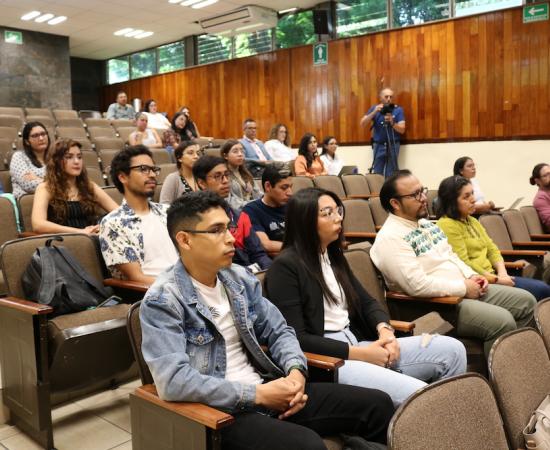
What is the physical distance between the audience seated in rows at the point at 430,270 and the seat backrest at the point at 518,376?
86 centimetres

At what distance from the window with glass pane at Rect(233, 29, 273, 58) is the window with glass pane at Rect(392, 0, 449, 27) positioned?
2566 mm

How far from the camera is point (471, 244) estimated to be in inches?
117

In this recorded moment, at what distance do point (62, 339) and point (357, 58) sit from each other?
6.97 meters

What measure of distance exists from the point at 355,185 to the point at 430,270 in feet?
9.58

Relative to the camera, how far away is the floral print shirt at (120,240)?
2.36 meters

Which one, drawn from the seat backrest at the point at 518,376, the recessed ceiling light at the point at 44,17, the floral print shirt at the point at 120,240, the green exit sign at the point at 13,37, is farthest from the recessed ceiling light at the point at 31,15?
the seat backrest at the point at 518,376

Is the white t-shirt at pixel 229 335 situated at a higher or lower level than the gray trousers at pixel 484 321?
higher

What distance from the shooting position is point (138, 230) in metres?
2.44

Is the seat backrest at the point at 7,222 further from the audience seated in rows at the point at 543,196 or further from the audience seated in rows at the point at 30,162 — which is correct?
the audience seated in rows at the point at 543,196

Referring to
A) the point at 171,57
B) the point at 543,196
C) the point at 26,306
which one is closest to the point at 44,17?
the point at 171,57

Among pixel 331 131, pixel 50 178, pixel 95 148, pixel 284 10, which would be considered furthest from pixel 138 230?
pixel 284 10

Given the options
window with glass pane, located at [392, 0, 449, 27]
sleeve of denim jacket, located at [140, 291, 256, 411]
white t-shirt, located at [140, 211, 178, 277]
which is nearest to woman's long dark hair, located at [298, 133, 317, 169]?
window with glass pane, located at [392, 0, 449, 27]

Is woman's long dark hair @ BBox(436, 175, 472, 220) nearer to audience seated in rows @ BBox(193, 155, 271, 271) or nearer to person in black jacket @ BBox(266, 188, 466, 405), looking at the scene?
audience seated in rows @ BBox(193, 155, 271, 271)

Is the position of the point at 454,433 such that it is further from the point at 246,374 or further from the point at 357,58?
the point at 357,58
